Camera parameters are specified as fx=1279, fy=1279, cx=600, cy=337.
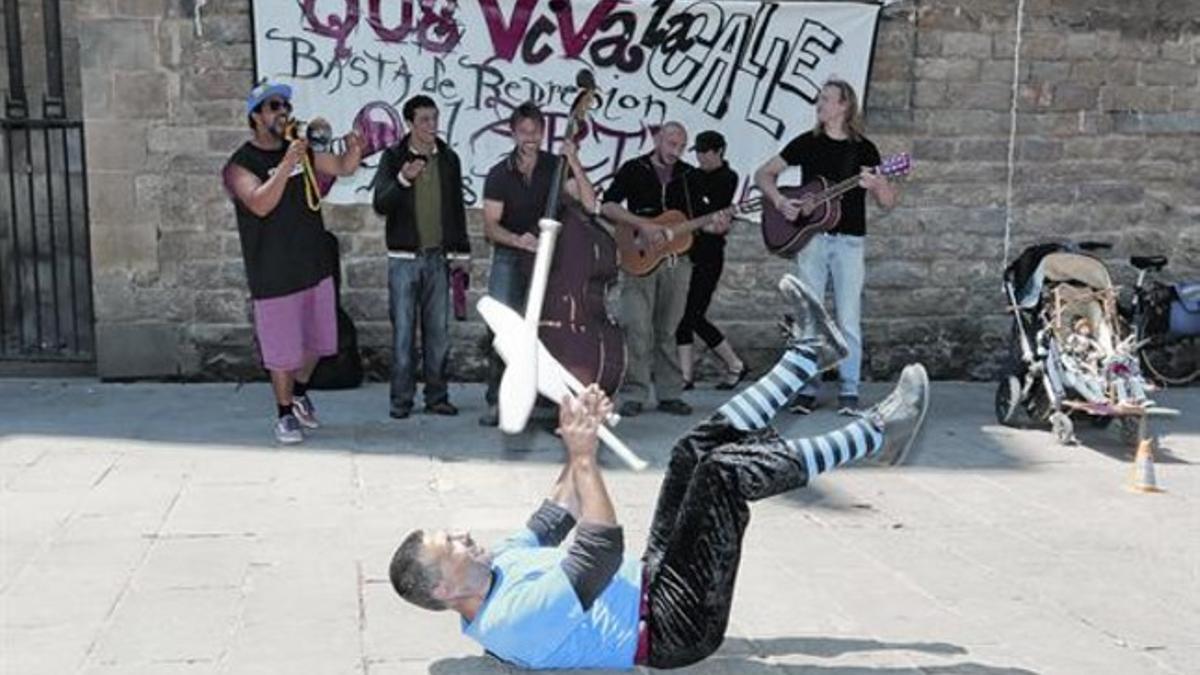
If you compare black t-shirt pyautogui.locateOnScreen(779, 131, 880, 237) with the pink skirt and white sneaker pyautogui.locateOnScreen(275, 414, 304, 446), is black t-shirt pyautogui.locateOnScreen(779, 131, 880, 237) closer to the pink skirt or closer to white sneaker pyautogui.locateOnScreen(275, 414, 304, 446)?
the pink skirt

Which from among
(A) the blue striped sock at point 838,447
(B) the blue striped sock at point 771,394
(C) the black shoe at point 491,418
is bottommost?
(C) the black shoe at point 491,418

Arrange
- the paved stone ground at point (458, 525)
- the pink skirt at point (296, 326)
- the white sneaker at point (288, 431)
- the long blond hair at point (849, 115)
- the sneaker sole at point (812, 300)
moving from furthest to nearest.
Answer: the long blond hair at point (849, 115), the white sneaker at point (288, 431), the pink skirt at point (296, 326), the sneaker sole at point (812, 300), the paved stone ground at point (458, 525)

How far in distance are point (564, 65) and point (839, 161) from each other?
6.77ft

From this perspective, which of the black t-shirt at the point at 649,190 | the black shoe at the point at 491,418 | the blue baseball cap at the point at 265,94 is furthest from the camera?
the black t-shirt at the point at 649,190

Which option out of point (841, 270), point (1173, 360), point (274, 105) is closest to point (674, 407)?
point (841, 270)

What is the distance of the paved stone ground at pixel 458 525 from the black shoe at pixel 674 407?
0.59 feet

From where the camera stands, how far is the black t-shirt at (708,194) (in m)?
7.75

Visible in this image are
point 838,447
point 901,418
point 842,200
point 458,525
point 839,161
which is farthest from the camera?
→ point 842,200

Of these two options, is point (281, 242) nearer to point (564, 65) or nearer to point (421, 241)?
point (421, 241)

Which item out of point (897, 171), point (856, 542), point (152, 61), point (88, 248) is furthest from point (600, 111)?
point (856, 542)

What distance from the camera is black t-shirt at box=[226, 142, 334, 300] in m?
6.56

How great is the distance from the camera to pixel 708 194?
25.6ft

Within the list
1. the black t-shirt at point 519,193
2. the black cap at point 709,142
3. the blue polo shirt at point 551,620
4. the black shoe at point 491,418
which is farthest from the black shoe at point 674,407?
the blue polo shirt at point 551,620

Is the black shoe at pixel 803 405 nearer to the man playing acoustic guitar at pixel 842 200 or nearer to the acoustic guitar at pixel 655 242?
the man playing acoustic guitar at pixel 842 200
